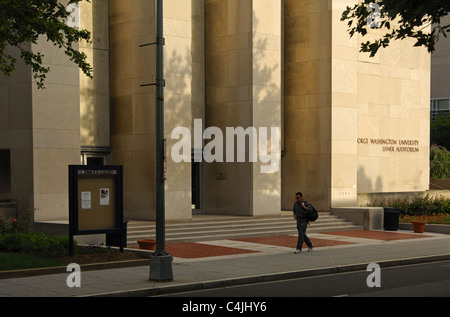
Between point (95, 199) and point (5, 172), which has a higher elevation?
point (5, 172)

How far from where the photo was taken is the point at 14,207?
2323 centimetres

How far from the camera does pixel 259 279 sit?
51.2 feet

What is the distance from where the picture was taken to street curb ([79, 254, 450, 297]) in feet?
44.3

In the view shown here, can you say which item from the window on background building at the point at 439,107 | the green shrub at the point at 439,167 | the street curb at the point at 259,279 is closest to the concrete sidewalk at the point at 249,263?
the street curb at the point at 259,279

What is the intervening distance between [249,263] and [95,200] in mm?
4530

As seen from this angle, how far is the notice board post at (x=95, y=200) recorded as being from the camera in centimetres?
1734

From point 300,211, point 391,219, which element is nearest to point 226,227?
point 300,211

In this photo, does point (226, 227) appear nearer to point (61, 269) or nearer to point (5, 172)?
point (5, 172)

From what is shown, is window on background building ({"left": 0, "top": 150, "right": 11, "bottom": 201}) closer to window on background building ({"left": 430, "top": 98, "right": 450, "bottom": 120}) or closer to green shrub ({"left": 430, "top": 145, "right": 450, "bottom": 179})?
green shrub ({"left": 430, "top": 145, "right": 450, "bottom": 179})

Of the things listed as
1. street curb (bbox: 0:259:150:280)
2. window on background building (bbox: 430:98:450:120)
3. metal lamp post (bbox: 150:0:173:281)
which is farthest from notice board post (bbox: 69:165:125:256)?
window on background building (bbox: 430:98:450:120)

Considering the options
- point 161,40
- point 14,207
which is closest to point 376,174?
point 14,207
